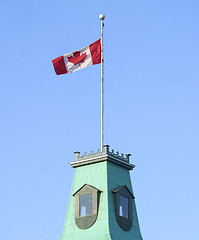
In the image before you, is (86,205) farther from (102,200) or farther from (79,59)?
(79,59)

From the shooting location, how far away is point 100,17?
85.4m

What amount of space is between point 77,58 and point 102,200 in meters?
16.1

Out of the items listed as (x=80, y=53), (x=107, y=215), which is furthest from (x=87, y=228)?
(x=80, y=53)

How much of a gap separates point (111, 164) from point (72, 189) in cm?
510

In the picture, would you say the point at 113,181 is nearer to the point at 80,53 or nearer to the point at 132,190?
the point at 132,190

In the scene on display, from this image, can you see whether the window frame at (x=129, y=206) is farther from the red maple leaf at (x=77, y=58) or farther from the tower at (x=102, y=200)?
the red maple leaf at (x=77, y=58)

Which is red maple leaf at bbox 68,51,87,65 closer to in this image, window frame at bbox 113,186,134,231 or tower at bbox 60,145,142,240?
tower at bbox 60,145,142,240

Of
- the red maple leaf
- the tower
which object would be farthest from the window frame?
the red maple leaf

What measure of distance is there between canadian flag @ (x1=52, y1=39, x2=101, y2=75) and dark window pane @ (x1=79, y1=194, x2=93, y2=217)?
1413 cm

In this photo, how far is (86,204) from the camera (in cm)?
8006

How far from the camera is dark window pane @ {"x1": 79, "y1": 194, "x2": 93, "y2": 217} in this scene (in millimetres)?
79500

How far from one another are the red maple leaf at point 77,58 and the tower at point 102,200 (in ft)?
33.3

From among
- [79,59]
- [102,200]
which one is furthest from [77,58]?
[102,200]

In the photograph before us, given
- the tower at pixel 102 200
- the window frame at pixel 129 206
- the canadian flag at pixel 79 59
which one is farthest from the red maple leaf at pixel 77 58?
the window frame at pixel 129 206
